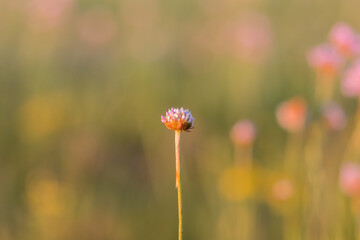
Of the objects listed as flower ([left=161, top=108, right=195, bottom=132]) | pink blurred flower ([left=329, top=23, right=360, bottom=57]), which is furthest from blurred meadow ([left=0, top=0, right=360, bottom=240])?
flower ([left=161, top=108, right=195, bottom=132])

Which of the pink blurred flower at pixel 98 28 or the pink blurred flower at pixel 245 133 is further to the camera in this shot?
the pink blurred flower at pixel 98 28

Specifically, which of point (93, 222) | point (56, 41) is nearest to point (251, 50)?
point (93, 222)

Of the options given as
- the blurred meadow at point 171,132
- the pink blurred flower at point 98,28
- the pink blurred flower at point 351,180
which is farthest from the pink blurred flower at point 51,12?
the pink blurred flower at point 351,180

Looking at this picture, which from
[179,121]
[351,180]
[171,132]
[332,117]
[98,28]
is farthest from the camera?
[98,28]

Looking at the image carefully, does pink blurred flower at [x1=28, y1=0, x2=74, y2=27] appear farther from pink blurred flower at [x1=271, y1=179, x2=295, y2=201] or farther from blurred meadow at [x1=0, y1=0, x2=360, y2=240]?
pink blurred flower at [x1=271, y1=179, x2=295, y2=201]

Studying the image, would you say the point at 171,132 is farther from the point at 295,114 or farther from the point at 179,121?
the point at 179,121

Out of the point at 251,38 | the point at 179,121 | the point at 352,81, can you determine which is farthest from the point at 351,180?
the point at 251,38

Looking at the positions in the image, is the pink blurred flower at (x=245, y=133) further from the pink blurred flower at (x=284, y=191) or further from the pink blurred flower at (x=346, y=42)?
the pink blurred flower at (x=346, y=42)

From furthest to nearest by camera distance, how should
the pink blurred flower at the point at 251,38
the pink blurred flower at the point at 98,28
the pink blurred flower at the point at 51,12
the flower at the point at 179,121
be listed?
1. the pink blurred flower at the point at 98,28
2. the pink blurred flower at the point at 51,12
3. the pink blurred flower at the point at 251,38
4. the flower at the point at 179,121
